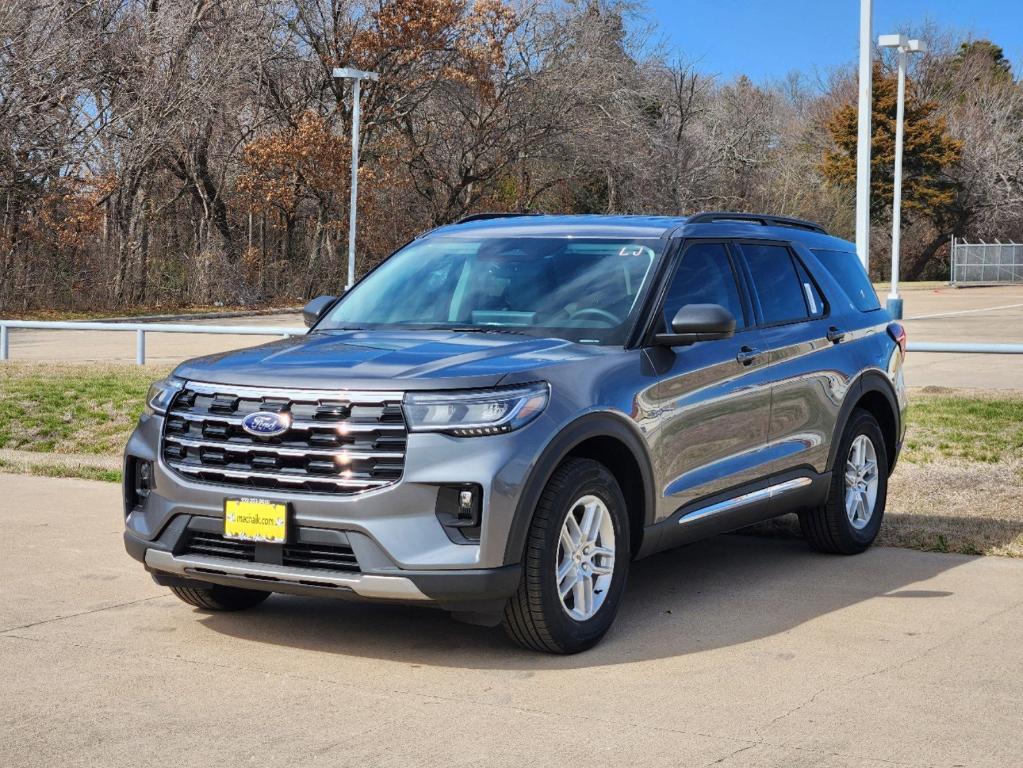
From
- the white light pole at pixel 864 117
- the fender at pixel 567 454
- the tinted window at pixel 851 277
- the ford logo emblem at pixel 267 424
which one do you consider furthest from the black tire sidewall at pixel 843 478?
the white light pole at pixel 864 117

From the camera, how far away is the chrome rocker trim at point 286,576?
5.50 metres

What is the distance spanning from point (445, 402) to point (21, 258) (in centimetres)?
3184

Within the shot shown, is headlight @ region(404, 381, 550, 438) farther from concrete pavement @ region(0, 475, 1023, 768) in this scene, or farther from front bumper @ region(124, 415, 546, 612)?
concrete pavement @ region(0, 475, 1023, 768)

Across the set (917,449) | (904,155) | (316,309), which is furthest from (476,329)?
(904,155)

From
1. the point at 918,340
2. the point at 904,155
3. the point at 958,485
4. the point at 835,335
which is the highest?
the point at 904,155

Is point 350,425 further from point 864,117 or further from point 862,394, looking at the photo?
point 864,117

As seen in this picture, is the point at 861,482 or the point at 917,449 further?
the point at 917,449

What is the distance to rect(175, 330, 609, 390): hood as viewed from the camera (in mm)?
5613

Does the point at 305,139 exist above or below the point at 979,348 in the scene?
above

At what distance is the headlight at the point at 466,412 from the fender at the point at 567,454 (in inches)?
7.0

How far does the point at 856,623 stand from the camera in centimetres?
657

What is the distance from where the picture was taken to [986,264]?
64.1 meters

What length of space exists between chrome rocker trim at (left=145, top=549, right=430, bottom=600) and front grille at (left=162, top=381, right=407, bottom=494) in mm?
319

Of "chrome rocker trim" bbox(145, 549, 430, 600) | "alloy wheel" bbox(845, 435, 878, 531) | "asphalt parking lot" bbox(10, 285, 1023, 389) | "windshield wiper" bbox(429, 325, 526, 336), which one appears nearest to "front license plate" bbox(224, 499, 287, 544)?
"chrome rocker trim" bbox(145, 549, 430, 600)
